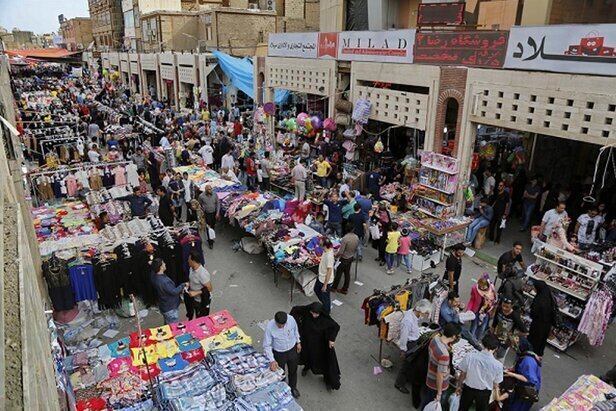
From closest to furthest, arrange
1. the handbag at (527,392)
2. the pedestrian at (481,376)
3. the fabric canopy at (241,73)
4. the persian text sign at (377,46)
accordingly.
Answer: the pedestrian at (481,376)
the handbag at (527,392)
the persian text sign at (377,46)
the fabric canopy at (241,73)

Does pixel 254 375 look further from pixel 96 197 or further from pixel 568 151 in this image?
pixel 568 151

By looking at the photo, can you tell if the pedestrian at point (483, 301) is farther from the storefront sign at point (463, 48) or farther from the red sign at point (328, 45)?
the red sign at point (328, 45)

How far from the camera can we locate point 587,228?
10.4m

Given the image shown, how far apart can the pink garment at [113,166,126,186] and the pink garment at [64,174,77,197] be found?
1186mm

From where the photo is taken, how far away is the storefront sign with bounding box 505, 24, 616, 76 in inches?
354

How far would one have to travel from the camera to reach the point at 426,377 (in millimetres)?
6352

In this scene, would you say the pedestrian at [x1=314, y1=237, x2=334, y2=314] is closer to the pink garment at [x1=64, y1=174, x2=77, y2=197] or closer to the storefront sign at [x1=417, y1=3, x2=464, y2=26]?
the storefront sign at [x1=417, y1=3, x2=464, y2=26]

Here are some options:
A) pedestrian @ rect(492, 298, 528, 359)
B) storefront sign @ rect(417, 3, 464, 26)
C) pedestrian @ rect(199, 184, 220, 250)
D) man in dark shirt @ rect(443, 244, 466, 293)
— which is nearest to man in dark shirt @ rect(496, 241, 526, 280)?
man in dark shirt @ rect(443, 244, 466, 293)

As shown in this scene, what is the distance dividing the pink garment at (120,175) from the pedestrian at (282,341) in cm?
995

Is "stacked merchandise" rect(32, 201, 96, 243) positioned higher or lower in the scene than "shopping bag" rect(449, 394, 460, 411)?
higher

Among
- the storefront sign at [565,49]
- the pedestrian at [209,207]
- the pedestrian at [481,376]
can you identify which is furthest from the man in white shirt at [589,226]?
the pedestrian at [209,207]

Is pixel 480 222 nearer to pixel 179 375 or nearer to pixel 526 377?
pixel 526 377

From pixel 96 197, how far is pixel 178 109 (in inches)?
785

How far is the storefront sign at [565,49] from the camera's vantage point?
8992mm
